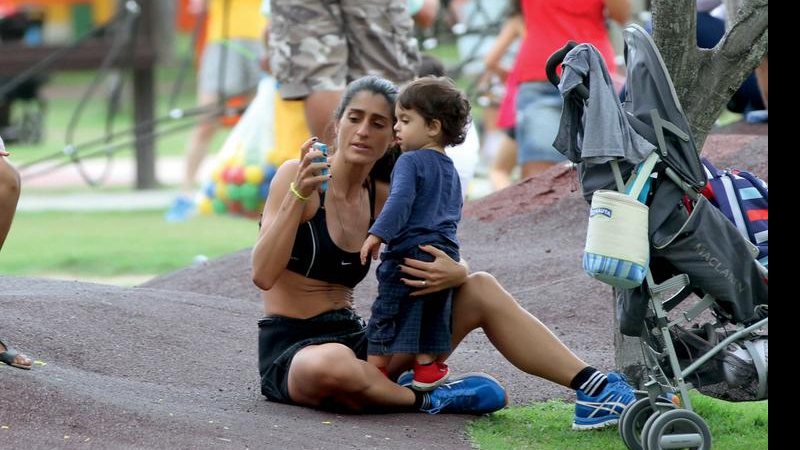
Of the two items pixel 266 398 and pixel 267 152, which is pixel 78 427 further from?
pixel 267 152

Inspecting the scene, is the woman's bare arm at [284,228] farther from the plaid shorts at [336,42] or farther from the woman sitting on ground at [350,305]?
the plaid shorts at [336,42]

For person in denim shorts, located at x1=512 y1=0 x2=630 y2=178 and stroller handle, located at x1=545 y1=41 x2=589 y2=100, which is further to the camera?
person in denim shorts, located at x1=512 y1=0 x2=630 y2=178

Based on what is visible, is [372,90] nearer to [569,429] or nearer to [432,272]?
[432,272]

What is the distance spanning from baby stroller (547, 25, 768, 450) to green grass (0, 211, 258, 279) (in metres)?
5.08

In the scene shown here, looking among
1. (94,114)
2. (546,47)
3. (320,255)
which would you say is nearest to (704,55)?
(320,255)

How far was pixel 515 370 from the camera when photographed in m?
5.82

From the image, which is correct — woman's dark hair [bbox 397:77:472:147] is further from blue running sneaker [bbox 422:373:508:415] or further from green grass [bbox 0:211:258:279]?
green grass [bbox 0:211:258:279]

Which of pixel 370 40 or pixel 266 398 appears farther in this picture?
pixel 370 40

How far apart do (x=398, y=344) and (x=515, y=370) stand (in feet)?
3.61

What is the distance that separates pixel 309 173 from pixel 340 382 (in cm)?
69

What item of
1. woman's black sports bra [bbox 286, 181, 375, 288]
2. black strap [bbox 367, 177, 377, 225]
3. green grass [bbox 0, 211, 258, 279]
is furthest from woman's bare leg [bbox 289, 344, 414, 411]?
green grass [bbox 0, 211, 258, 279]

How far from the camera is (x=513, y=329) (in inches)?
193

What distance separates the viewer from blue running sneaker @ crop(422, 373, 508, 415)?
198 inches
